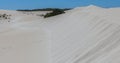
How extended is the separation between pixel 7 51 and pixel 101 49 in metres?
2.89

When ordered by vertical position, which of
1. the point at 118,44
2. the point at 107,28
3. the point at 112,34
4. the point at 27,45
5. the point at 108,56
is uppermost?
the point at 27,45

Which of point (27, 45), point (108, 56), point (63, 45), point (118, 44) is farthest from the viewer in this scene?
point (27, 45)

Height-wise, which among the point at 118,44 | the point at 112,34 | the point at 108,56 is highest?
the point at 112,34

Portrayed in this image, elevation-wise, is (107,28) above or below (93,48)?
above

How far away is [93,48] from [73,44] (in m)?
1.24

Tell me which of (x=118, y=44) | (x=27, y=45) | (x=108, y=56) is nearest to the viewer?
(x=108, y=56)

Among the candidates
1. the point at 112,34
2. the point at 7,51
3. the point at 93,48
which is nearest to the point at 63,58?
the point at 93,48

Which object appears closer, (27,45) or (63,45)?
(63,45)

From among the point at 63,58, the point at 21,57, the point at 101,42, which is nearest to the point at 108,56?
the point at 101,42

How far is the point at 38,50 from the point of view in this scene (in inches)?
273

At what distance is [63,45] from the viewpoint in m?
6.94

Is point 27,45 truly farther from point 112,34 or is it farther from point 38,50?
point 112,34

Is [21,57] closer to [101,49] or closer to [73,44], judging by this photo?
[73,44]

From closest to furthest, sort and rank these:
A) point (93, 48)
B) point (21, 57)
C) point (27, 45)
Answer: point (93, 48) → point (21, 57) → point (27, 45)
